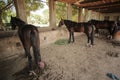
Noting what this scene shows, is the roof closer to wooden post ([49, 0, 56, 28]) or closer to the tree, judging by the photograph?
wooden post ([49, 0, 56, 28])

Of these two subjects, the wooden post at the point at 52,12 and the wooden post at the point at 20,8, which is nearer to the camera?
the wooden post at the point at 20,8

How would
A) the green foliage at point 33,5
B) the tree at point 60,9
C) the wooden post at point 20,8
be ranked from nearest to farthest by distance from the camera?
1. the wooden post at point 20,8
2. the green foliage at point 33,5
3. the tree at point 60,9

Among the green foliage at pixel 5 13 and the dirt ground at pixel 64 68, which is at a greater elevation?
the green foliage at pixel 5 13

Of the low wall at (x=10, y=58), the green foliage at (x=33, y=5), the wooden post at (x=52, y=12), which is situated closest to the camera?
the low wall at (x=10, y=58)

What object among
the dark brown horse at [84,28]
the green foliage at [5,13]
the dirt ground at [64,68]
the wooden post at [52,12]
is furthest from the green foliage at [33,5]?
the dirt ground at [64,68]

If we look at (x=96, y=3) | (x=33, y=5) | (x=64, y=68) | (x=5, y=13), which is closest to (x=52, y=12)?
(x=33, y=5)

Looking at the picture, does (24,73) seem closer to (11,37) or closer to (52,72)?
(52,72)

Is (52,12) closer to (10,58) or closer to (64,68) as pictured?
(10,58)

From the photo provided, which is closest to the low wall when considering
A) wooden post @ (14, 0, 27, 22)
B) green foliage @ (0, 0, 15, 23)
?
wooden post @ (14, 0, 27, 22)

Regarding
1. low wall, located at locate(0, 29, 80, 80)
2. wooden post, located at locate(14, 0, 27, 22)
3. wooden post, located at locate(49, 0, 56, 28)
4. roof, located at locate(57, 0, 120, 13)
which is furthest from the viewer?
roof, located at locate(57, 0, 120, 13)

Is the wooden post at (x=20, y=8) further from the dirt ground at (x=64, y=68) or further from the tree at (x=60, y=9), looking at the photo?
the tree at (x=60, y=9)

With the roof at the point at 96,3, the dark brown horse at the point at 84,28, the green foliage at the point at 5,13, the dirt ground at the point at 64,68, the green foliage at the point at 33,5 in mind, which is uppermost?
the roof at the point at 96,3

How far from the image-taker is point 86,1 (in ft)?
20.8

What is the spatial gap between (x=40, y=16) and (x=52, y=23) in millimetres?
1065
